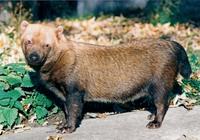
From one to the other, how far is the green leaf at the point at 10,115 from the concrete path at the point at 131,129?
221 millimetres

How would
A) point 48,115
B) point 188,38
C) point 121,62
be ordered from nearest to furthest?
point 121,62
point 48,115
point 188,38

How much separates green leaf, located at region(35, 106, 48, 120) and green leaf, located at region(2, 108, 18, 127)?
259mm

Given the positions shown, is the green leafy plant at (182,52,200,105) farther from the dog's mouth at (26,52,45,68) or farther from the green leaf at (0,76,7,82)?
the green leaf at (0,76,7,82)

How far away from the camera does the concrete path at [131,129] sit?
6.11 meters

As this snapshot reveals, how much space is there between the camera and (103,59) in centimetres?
659

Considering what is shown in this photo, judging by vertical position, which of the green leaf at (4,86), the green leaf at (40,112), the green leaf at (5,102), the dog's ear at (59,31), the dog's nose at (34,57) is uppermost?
the dog's ear at (59,31)

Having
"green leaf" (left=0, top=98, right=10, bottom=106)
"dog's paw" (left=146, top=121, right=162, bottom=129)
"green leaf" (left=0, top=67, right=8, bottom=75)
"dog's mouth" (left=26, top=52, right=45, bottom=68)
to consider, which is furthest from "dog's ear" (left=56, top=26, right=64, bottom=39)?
"dog's paw" (left=146, top=121, right=162, bottom=129)

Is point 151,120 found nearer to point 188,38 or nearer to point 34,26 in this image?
point 34,26

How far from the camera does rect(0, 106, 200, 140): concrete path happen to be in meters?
6.11

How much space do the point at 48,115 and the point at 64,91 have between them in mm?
806

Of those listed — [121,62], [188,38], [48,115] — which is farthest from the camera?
[188,38]

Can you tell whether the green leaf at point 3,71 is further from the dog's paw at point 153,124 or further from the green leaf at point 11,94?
the dog's paw at point 153,124

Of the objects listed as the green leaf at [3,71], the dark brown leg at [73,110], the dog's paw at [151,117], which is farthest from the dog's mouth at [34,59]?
the dog's paw at [151,117]

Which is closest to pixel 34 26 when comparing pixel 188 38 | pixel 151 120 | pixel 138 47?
pixel 138 47
